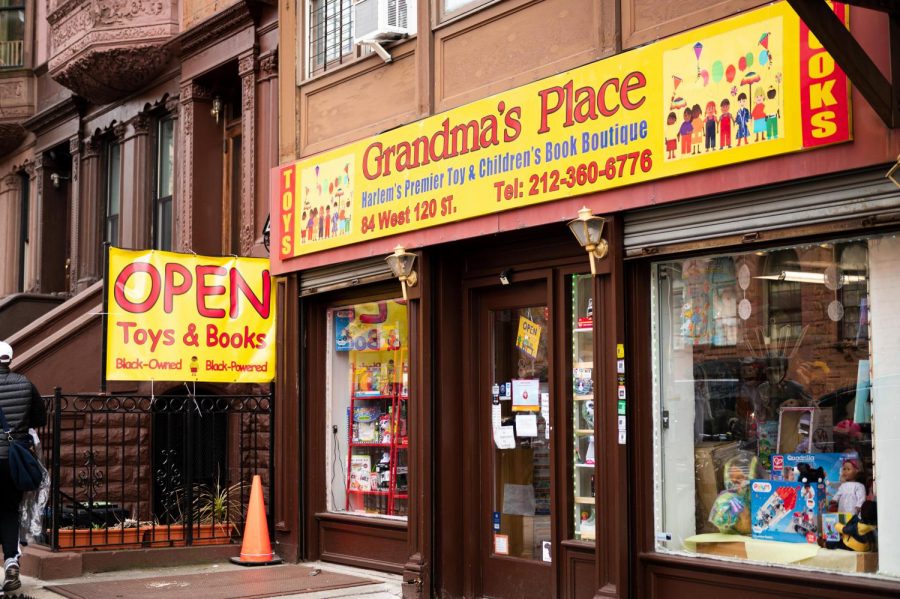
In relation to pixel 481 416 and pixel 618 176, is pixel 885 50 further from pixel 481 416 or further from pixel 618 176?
pixel 481 416

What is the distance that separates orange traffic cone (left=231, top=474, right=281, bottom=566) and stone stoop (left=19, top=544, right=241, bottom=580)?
0.90 ft

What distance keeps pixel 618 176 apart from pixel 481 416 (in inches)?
113

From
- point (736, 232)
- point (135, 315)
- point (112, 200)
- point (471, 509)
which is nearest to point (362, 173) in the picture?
point (135, 315)

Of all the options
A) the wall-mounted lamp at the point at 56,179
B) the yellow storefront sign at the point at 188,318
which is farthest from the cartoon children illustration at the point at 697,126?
the wall-mounted lamp at the point at 56,179

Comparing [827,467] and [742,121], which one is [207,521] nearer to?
[827,467]

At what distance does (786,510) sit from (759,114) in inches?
102

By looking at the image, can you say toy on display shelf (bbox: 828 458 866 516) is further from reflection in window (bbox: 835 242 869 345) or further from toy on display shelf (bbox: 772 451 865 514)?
reflection in window (bbox: 835 242 869 345)

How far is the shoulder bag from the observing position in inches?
385

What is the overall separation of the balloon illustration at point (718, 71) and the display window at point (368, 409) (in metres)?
4.46

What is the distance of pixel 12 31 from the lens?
845 inches

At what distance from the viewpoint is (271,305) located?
41.5 ft

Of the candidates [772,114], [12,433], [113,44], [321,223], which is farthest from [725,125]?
[113,44]

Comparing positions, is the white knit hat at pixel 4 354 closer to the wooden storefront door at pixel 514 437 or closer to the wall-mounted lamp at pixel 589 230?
the wooden storefront door at pixel 514 437

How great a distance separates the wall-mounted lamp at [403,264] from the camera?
1053 cm
